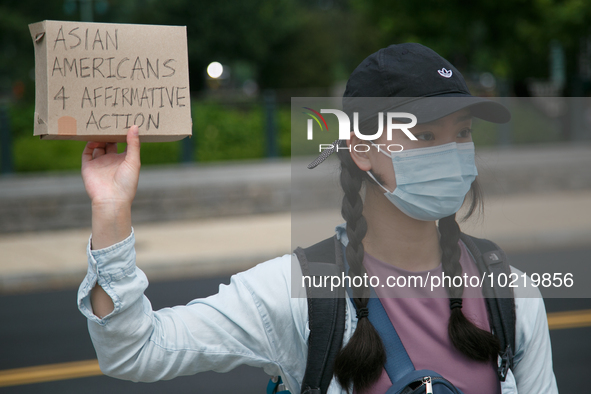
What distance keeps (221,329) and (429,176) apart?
0.75m

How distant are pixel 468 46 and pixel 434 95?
15128mm

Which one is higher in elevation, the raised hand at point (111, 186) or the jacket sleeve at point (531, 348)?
the raised hand at point (111, 186)

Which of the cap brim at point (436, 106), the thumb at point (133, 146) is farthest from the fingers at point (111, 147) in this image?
the cap brim at point (436, 106)

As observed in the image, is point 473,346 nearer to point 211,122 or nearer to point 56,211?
point 56,211

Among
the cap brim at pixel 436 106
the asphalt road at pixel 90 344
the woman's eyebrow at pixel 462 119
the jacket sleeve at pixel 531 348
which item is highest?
the cap brim at pixel 436 106

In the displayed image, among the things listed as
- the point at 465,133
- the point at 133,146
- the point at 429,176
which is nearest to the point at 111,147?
the point at 133,146

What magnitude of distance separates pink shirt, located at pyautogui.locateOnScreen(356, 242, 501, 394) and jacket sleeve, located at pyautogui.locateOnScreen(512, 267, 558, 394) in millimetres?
104

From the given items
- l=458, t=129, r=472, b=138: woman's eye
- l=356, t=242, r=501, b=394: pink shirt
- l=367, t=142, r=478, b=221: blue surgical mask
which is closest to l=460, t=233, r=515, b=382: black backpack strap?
l=356, t=242, r=501, b=394: pink shirt

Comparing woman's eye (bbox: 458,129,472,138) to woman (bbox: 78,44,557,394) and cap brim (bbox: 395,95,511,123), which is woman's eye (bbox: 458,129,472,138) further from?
cap brim (bbox: 395,95,511,123)

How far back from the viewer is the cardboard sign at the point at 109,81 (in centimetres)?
160

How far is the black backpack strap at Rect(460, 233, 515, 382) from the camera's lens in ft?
5.67

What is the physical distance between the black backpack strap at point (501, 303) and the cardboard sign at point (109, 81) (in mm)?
959

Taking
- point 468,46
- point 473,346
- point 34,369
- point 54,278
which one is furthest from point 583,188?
point 473,346

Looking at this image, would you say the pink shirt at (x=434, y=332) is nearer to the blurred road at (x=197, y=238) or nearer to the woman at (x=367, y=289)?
the woman at (x=367, y=289)
